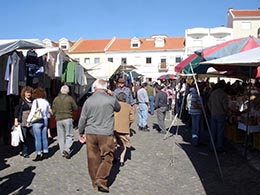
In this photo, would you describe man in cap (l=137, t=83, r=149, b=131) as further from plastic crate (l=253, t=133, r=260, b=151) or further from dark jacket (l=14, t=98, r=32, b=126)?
dark jacket (l=14, t=98, r=32, b=126)

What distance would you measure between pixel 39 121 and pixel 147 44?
51.2 m

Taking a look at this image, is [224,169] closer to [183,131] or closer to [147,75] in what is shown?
[183,131]

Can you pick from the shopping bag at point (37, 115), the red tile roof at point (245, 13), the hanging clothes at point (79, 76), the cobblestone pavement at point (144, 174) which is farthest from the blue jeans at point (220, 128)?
the red tile roof at point (245, 13)

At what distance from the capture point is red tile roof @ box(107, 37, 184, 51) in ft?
182

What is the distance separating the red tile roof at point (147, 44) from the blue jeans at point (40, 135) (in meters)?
48.9

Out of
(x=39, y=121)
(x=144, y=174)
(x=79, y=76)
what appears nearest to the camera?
(x=144, y=174)

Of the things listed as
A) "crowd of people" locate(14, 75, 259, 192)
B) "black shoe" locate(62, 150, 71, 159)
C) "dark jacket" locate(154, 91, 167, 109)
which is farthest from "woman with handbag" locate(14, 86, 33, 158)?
"dark jacket" locate(154, 91, 167, 109)

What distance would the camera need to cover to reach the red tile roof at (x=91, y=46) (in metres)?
57.6

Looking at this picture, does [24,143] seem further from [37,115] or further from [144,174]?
[144,174]

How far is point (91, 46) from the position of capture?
59.3m

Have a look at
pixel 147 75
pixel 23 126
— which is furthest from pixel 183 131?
pixel 147 75

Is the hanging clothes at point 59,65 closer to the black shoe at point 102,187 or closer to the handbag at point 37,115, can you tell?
the handbag at point 37,115

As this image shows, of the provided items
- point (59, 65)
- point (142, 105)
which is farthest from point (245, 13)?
point (59, 65)

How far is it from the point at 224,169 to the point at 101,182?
2.68 m
